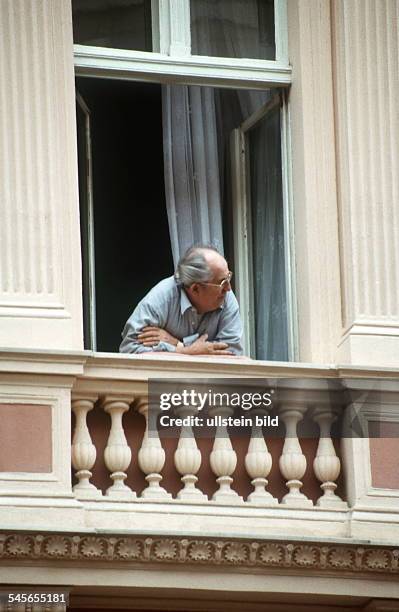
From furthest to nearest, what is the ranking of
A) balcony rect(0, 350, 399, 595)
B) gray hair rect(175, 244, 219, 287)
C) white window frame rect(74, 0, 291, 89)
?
white window frame rect(74, 0, 291, 89), gray hair rect(175, 244, 219, 287), balcony rect(0, 350, 399, 595)

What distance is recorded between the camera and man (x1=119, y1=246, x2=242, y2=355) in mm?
14625

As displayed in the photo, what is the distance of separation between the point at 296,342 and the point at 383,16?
205cm

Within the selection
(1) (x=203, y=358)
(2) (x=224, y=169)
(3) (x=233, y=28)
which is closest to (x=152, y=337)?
(1) (x=203, y=358)

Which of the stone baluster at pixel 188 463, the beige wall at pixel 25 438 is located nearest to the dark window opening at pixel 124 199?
the stone baluster at pixel 188 463

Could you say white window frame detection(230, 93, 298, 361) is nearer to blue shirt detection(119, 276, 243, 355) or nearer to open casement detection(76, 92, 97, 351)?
blue shirt detection(119, 276, 243, 355)

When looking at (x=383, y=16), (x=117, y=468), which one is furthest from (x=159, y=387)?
(x=383, y=16)

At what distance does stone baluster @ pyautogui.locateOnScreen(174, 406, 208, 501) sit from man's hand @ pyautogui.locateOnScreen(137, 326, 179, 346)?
54 centimetres

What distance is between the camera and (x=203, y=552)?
13844 millimetres

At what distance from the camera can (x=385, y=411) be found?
571 inches

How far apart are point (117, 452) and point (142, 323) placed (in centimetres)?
93

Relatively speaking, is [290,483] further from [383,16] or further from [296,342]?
[383,16]

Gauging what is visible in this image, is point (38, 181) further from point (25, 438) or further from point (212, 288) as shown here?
point (25, 438)

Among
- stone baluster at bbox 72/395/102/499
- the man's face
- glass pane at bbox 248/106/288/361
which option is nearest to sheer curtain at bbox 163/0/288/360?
glass pane at bbox 248/106/288/361

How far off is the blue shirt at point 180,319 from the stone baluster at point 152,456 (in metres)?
0.59
